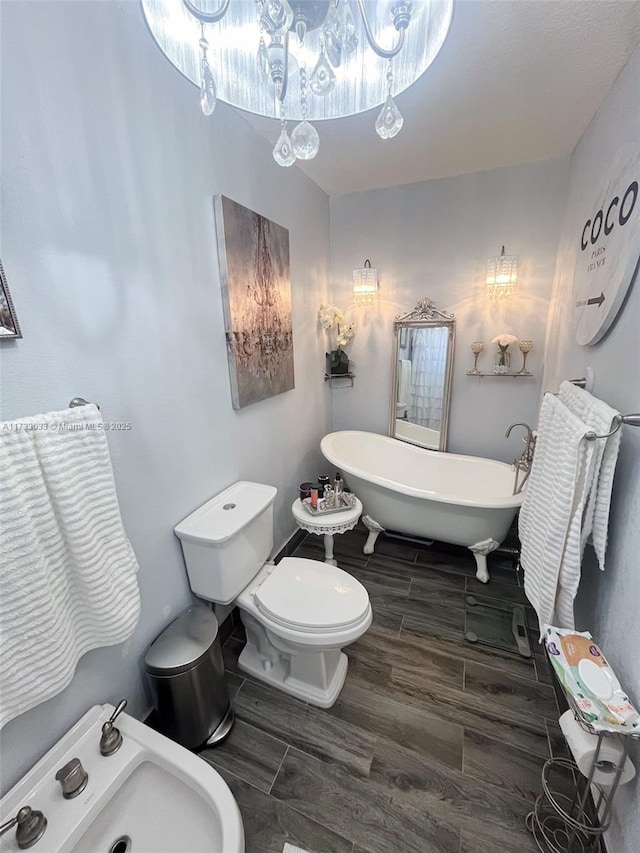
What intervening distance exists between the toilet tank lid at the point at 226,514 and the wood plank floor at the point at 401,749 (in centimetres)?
78

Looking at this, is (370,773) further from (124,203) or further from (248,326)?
(124,203)

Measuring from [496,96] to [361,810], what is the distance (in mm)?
2859

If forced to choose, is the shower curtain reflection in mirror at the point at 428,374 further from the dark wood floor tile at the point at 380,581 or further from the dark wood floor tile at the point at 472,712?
the dark wood floor tile at the point at 472,712

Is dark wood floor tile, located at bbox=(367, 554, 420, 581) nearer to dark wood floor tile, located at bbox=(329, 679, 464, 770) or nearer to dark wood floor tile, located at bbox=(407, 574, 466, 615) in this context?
dark wood floor tile, located at bbox=(407, 574, 466, 615)

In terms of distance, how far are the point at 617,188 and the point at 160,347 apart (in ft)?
6.10

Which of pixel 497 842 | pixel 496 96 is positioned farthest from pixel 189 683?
pixel 496 96

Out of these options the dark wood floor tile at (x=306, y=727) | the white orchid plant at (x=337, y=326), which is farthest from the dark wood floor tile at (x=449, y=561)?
the white orchid plant at (x=337, y=326)

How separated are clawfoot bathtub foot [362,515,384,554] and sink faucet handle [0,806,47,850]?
185 cm

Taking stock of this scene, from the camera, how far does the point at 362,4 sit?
0.62 meters

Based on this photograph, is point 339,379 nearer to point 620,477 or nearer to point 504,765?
point 620,477

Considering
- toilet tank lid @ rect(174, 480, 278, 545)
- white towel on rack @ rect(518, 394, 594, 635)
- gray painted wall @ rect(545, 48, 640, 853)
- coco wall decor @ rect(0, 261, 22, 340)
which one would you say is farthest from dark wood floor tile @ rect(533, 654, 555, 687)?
coco wall decor @ rect(0, 261, 22, 340)

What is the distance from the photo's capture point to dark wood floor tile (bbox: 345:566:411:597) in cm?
206

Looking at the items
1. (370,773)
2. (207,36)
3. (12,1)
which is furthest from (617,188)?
(370,773)

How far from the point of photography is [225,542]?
4.39ft
